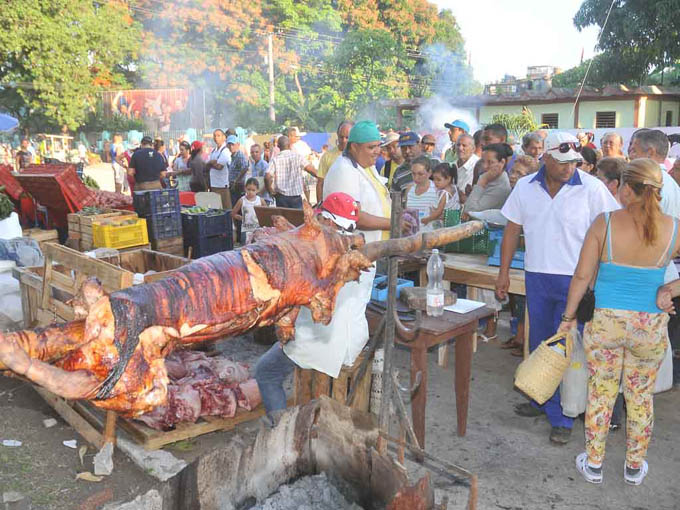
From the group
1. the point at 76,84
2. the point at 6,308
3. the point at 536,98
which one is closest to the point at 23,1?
the point at 76,84

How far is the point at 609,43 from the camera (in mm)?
25516

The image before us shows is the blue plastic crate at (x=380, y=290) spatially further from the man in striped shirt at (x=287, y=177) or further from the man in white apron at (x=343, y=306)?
the man in striped shirt at (x=287, y=177)

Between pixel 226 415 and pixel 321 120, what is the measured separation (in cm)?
3366

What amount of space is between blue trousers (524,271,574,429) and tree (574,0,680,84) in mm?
23389

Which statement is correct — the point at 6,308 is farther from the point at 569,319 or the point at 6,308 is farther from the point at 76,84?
the point at 76,84

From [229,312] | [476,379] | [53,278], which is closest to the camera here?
[229,312]

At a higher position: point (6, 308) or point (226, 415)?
point (6, 308)

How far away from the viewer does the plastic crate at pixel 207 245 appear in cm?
817

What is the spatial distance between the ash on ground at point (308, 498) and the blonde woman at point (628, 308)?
6.24 feet

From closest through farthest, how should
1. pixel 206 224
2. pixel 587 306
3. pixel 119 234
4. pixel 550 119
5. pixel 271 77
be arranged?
pixel 587 306 → pixel 119 234 → pixel 206 224 → pixel 550 119 → pixel 271 77

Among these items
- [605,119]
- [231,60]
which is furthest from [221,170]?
[231,60]

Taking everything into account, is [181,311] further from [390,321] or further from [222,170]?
[222,170]

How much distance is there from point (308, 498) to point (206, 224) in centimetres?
591

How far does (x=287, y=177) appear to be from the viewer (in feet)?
32.0
